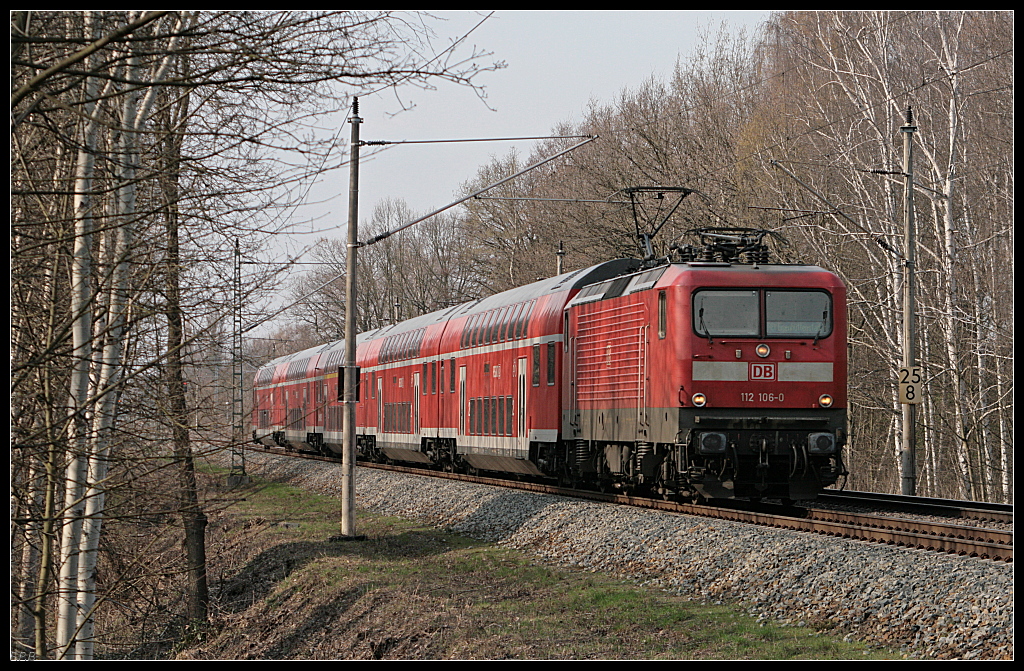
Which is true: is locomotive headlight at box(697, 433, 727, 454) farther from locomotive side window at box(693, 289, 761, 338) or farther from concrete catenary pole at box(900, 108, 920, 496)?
concrete catenary pole at box(900, 108, 920, 496)

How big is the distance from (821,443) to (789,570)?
418 cm

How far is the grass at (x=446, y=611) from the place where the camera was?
30.4 feet

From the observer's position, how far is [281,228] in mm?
10383

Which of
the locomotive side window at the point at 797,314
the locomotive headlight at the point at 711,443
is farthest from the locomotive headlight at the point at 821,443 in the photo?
the locomotive side window at the point at 797,314

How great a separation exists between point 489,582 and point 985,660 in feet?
20.7

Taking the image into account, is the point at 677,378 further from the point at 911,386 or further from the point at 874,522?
the point at 911,386

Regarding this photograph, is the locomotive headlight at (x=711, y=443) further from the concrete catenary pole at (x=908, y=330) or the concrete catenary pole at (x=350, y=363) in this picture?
the concrete catenary pole at (x=908, y=330)

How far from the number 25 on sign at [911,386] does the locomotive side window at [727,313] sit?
6.48 metres

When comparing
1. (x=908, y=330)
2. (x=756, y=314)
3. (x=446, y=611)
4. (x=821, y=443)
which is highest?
(x=908, y=330)

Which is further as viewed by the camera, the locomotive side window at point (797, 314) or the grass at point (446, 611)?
the locomotive side window at point (797, 314)

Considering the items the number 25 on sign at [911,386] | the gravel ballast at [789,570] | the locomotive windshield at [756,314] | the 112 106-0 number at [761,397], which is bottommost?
the gravel ballast at [789,570]

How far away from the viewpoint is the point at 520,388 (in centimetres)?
2102

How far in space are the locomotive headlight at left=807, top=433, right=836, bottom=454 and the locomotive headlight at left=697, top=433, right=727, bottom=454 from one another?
1.15 meters

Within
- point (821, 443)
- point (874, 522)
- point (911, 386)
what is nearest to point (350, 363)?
point (821, 443)
